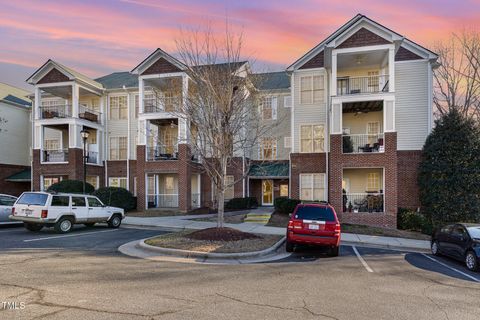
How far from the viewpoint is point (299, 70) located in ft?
81.3

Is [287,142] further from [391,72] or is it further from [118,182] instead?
[118,182]

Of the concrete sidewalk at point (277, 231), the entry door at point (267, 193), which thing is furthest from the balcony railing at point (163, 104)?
the entry door at point (267, 193)

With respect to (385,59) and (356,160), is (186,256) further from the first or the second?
(385,59)

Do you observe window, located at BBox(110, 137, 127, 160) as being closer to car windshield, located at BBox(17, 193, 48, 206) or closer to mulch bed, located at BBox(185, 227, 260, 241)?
car windshield, located at BBox(17, 193, 48, 206)

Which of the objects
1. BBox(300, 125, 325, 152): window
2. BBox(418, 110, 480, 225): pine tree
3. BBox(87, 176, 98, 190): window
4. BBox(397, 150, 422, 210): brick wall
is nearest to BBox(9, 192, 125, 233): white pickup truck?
BBox(87, 176, 98, 190): window

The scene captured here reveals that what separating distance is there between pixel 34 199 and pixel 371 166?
17.5m

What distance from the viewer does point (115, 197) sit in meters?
24.5

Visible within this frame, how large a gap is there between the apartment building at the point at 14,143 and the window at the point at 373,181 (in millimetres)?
28436

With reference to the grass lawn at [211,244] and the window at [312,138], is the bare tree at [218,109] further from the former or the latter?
the window at [312,138]

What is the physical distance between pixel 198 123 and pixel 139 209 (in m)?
14.6

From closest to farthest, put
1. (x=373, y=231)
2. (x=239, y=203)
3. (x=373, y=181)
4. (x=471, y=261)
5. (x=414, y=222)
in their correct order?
(x=471, y=261) → (x=373, y=231) → (x=414, y=222) → (x=373, y=181) → (x=239, y=203)

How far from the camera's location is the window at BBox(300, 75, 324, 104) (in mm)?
24609

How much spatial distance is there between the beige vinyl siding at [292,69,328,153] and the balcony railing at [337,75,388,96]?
→ 1071 millimetres

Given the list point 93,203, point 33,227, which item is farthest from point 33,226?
point 93,203
